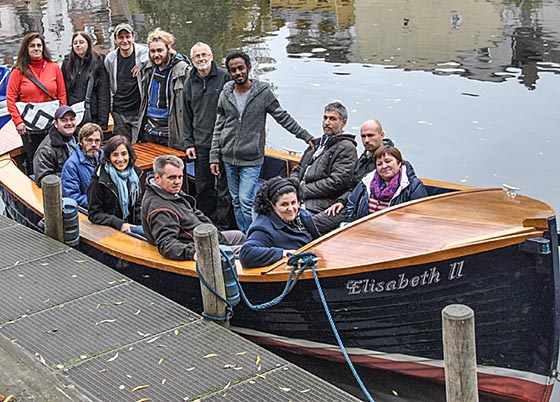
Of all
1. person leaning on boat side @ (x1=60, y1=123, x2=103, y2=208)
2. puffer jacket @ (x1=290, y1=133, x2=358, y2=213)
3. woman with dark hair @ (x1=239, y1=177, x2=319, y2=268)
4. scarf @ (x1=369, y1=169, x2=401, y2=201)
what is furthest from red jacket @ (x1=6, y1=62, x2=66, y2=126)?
scarf @ (x1=369, y1=169, x2=401, y2=201)

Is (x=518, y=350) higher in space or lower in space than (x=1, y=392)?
lower

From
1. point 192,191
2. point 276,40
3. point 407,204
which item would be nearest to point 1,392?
point 407,204

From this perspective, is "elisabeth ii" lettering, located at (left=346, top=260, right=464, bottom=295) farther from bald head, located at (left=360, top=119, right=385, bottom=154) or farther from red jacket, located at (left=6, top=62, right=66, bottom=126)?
red jacket, located at (left=6, top=62, right=66, bottom=126)

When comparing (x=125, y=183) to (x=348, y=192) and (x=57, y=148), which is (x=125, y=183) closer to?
(x=57, y=148)

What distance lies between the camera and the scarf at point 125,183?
20.5ft

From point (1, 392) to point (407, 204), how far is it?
290cm

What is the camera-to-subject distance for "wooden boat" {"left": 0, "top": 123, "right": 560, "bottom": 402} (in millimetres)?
5148

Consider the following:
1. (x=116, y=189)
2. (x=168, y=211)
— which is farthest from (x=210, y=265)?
(x=116, y=189)

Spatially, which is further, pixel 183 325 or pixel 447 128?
pixel 447 128

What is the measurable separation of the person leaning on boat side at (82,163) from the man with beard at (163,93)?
100cm

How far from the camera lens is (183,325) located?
16.5 ft

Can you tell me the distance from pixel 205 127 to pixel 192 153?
0.26 metres

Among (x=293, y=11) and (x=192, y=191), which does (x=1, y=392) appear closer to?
(x=192, y=191)

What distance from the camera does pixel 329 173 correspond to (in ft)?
21.1
